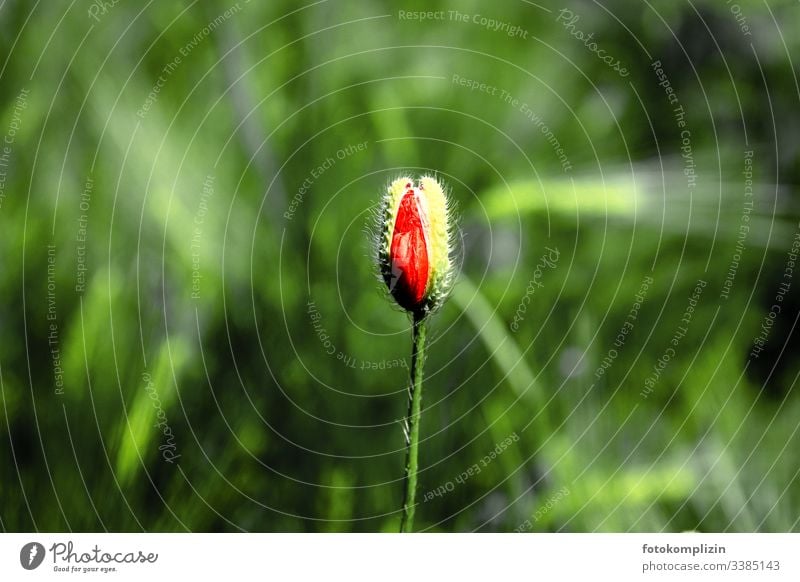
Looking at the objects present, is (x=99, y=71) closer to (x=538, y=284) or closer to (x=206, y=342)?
(x=206, y=342)

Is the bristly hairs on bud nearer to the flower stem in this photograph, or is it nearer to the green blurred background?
the flower stem

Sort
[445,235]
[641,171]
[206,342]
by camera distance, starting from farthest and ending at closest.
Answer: [641,171], [206,342], [445,235]

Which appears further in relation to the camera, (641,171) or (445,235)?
(641,171)

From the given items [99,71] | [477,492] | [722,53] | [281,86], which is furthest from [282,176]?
[722,53]
